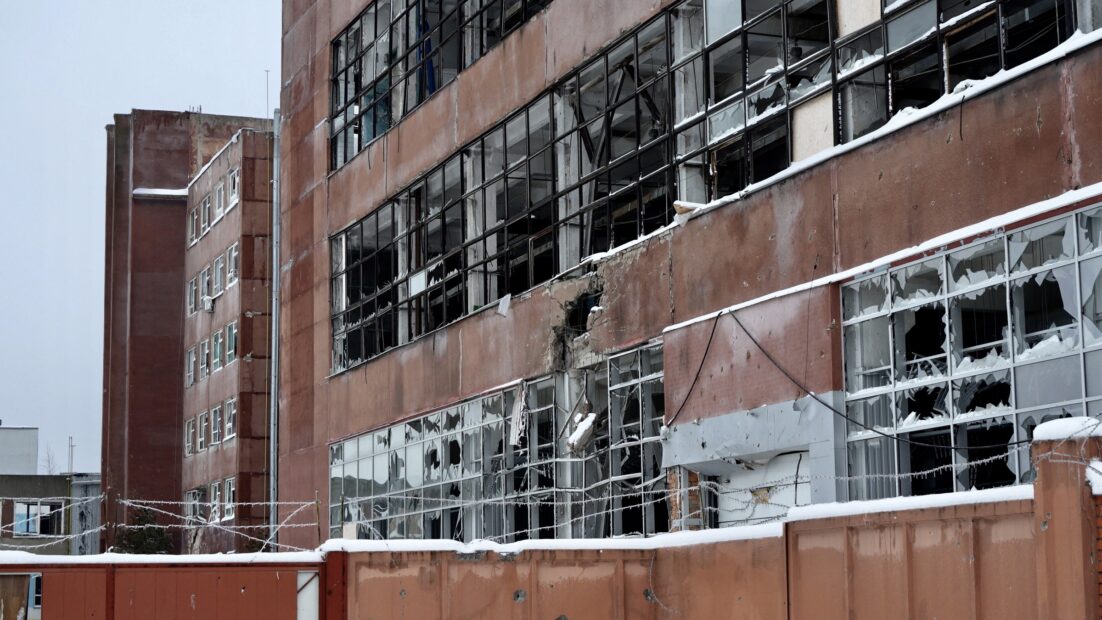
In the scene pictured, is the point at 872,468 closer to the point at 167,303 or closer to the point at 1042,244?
the point at 1042,244

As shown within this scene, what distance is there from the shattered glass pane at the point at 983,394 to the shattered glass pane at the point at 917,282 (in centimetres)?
111

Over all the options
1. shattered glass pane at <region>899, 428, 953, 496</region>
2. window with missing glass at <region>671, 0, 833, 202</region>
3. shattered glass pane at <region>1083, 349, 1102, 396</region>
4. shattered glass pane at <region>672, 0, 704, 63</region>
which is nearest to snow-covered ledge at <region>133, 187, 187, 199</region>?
shattered glass pane at <region>672, 0, 704, 63</region>

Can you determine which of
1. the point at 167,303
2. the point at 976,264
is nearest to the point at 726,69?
the point at 976,264

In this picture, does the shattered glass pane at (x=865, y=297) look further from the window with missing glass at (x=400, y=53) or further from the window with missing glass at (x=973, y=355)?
the window with missing glass at (x=400, y=53)

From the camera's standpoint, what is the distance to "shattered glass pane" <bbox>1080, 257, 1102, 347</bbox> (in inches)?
552

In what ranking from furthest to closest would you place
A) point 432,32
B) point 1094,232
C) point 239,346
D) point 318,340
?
point 239,346 → point 318,340 → point 432,32 → point 1094,232

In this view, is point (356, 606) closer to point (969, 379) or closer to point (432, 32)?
point (969, 379)

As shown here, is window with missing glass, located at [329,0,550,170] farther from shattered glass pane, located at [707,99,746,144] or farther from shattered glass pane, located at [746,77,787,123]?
shattered glass pane, located at [746,77,787,123]

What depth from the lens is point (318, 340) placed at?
3688 cm

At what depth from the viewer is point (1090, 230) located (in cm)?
1415

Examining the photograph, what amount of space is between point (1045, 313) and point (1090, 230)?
3.68 ft

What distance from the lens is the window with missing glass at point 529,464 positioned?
22500 mm

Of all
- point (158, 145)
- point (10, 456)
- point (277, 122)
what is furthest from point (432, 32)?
point (10, 456)

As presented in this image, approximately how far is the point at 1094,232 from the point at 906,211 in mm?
2674
